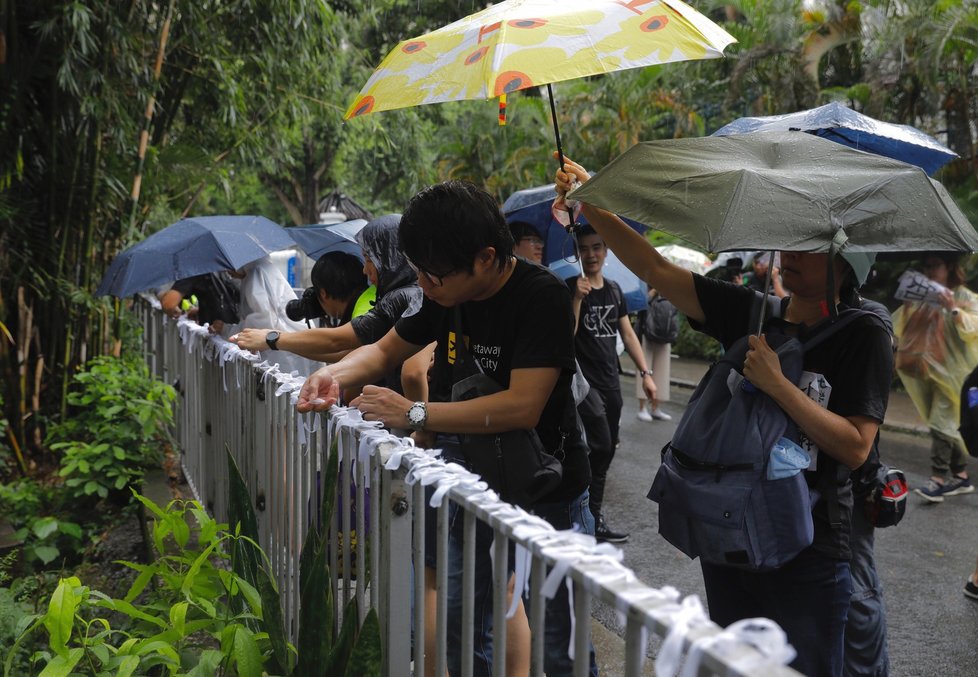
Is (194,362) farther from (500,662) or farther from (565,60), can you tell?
(500,662)

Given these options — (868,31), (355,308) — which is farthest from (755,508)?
(868,31)

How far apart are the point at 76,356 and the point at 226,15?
327cm

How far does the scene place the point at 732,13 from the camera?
20.1m

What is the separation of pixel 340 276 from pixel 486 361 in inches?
79.6

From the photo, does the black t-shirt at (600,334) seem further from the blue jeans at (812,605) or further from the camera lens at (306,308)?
the blue jeans at (812,605)

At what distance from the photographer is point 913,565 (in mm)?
5543

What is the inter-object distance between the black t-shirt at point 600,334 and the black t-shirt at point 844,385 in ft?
8.67

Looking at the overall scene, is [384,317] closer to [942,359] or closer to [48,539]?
[48,539]

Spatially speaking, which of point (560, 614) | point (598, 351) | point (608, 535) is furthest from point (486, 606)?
point (608, 535)

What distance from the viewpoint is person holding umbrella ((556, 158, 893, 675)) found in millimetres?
2412

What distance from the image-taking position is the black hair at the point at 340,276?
4.52m

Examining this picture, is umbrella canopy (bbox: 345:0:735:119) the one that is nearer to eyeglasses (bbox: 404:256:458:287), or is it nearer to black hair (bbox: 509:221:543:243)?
eyeglasses (bbox: 404:256:458:287)

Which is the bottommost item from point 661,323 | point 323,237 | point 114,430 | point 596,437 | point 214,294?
point 661,323

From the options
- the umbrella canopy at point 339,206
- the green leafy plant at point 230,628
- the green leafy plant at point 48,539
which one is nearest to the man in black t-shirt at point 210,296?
the green leafy plant at point 48,539
